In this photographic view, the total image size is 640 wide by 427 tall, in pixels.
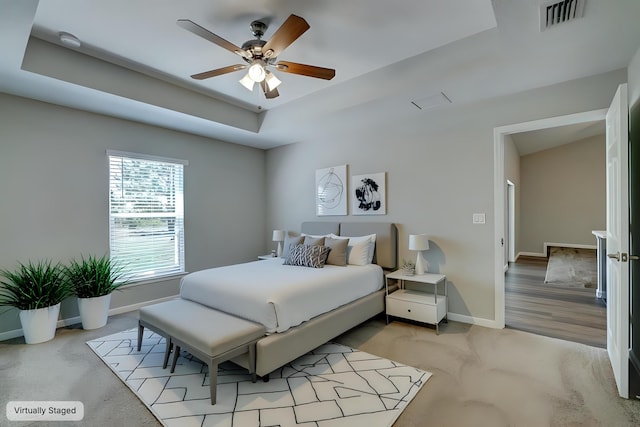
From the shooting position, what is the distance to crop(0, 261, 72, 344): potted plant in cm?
298

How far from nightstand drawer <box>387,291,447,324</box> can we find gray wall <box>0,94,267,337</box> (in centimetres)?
304

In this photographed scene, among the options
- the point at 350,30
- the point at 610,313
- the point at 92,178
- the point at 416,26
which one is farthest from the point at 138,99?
the point at 610,313

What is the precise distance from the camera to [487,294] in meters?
3.42

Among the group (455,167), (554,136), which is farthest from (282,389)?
(554,136)

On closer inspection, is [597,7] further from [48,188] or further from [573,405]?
[48,188]

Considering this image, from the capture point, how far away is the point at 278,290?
2539 millimetres

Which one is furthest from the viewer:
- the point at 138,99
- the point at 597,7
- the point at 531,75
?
the point at 138,99

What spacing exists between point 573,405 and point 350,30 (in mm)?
3273

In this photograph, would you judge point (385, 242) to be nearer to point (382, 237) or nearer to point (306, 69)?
point (382, 237)

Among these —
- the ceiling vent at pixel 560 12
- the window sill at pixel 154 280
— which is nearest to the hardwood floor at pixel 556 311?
the ceiling vent at pixel 560 12

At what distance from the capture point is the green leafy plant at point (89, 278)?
337cm

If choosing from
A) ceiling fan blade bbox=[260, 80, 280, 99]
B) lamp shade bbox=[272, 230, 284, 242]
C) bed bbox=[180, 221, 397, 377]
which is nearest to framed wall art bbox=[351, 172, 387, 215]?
bed bbox=[180, 221, 397, 377]

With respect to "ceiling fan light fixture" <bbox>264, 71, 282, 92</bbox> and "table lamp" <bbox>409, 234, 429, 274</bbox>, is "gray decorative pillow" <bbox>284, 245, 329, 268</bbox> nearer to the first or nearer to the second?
"table lamp" <bbox>409, 234, 429, 274</bbox>

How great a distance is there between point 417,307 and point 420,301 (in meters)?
0.08
